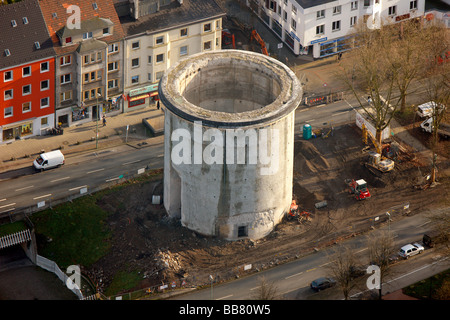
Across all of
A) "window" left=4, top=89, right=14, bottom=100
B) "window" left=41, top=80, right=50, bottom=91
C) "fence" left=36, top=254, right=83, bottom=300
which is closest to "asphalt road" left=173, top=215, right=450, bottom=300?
"fence" left=36, top=254, right=83, bottom=300

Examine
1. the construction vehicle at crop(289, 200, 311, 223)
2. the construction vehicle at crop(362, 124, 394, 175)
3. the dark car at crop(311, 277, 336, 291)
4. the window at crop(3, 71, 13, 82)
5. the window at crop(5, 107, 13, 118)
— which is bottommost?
the dark car at crop(311, 277, 336, 291)

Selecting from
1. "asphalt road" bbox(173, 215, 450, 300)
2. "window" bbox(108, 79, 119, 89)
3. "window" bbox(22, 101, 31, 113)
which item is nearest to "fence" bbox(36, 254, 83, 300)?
"asphalt road" bbox(173, 215, 450, 300)

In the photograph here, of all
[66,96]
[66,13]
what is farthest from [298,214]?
[66,13]

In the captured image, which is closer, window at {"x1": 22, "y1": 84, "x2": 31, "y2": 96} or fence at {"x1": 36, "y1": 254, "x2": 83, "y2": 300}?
fence at {"x1": 36, "y1": 254, "x2": 83, "y2": 300}

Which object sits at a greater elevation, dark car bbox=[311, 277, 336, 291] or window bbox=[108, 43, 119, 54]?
window bbox=[108, 43, 119, 54]

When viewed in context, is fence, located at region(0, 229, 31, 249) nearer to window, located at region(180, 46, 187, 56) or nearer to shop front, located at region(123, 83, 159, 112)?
shop front, located at region(123, 83, 159, 112)

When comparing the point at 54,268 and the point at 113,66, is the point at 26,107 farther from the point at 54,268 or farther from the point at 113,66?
the point at 54,268

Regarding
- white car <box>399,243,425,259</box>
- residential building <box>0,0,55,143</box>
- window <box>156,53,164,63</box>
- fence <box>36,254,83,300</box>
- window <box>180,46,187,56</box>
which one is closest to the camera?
fence <box>36,254,83,300</box>

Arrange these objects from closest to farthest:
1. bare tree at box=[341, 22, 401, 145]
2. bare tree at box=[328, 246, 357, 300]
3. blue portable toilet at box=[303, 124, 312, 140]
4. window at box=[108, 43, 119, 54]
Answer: bare tree at box=[328, 246, 357, 300] < bare tree at box=[341, 22, 401, 145] < blue portable toilet at box=[303, 124, 312, 140] < window at box=[108, 43, 119, 54]
